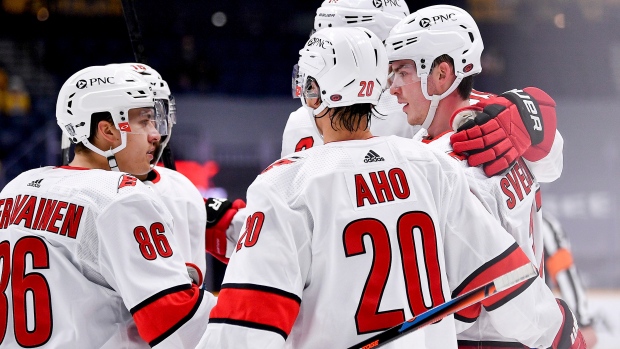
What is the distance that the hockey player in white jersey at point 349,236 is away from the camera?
6.10ft

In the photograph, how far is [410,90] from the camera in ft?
8.57

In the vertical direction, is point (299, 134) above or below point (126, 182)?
below

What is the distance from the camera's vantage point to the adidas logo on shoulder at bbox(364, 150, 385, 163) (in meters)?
1.97

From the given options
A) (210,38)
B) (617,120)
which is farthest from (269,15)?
(617,120)

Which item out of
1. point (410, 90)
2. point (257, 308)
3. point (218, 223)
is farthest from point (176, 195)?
point (257, 308)

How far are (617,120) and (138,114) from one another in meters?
6.54

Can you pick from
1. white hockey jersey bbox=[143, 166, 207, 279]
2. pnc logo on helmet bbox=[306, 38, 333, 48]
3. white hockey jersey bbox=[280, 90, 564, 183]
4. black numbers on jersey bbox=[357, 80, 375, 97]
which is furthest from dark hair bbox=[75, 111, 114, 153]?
black numbers on jersey bbox=[357, 80, 375, 97]

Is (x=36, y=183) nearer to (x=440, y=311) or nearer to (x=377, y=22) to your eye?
(x=440, y=311)

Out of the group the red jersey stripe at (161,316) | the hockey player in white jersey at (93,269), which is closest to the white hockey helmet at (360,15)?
the hockey player in white jersey at (93,269)

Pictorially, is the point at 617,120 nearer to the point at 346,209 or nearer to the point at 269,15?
the point at 269,15

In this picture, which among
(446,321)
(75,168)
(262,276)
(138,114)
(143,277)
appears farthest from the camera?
(138,114)

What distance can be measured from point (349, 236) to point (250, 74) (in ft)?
24.7

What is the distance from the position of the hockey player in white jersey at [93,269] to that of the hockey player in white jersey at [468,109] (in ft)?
2.63

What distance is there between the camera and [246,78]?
9.27 meters
